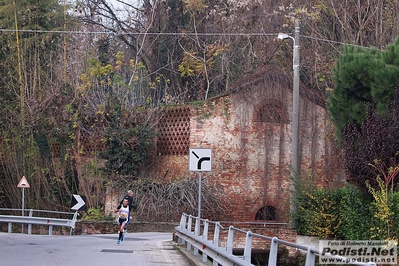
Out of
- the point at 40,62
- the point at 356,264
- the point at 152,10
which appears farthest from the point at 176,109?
the point at 356,264

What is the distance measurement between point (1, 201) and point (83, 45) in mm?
10118

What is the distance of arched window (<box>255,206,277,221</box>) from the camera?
33344 millimetres

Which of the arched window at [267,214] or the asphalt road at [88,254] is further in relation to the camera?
the arched window at [267,214]

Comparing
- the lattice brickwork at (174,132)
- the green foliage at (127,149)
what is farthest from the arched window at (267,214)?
the green foliage at (127,149)

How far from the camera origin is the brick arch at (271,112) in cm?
3334

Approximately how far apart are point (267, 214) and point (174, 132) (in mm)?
5832

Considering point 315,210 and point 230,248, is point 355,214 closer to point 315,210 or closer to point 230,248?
point 315,210

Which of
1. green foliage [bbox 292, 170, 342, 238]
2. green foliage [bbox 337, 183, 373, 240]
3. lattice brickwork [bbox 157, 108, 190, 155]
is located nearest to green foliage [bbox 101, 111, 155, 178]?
lattice brickwork [bbox 157, 108, 190, 155]

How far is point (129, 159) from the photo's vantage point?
113 ft

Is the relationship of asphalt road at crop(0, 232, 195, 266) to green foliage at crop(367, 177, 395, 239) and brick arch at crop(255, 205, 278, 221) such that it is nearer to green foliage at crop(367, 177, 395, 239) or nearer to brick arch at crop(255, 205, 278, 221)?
green foliage at crop(367, 177, 395, 239)

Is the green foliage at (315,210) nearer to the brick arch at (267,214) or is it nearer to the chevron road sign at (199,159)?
the chevron road sign at (199,159)

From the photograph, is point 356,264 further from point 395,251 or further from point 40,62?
point 40,62

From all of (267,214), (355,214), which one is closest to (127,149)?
(267,214)

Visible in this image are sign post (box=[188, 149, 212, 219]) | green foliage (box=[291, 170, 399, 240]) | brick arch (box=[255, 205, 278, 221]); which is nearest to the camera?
green foliage (box=[291, 170, 399, 240])
